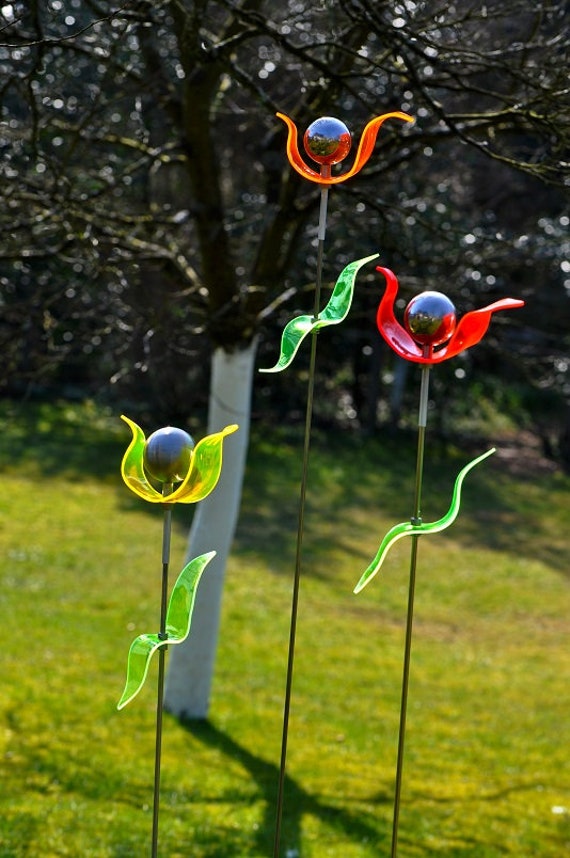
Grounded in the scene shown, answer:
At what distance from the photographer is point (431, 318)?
9.87ft

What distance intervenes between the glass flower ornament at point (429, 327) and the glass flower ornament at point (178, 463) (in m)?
0.52

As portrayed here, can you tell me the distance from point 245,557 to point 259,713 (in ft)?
14.7

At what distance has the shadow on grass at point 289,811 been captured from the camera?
18.7 ft

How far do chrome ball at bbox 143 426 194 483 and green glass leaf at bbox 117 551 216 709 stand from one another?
0.23m

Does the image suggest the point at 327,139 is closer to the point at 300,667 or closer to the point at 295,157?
the point at 295,157

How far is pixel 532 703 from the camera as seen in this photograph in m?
8.94

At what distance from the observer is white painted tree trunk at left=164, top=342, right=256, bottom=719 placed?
7.19m

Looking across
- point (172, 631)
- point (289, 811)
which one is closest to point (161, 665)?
point (172, 631)

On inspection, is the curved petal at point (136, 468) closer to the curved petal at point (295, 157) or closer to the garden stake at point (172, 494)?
the garden stake at point (172, 494)

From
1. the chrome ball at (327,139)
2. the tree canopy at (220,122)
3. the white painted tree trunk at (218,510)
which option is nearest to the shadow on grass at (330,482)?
the white painted tree trunk at (218,510)

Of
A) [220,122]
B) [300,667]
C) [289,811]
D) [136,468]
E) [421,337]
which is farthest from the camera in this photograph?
[220,122]

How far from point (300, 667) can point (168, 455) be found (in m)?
6.48

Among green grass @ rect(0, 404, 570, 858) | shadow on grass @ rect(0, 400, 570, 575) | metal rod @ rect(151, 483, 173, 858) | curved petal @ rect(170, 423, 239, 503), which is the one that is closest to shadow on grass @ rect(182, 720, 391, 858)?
green grass @ rect(0, 404, 570, 858)

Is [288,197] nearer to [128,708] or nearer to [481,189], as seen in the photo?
[128,708]
